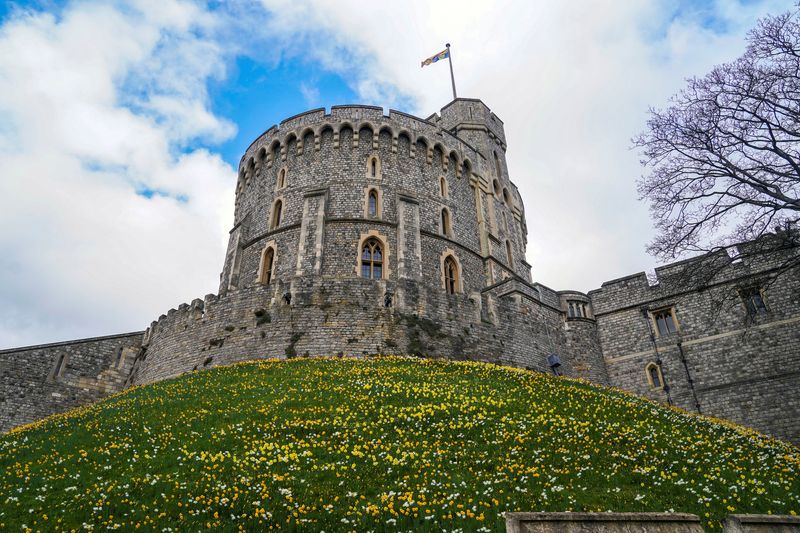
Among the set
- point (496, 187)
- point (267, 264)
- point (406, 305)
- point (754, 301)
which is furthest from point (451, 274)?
point (754, 301)

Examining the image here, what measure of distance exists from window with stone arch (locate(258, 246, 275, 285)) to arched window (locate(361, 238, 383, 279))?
4.64 meters

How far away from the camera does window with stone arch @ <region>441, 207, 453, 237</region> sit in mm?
27125

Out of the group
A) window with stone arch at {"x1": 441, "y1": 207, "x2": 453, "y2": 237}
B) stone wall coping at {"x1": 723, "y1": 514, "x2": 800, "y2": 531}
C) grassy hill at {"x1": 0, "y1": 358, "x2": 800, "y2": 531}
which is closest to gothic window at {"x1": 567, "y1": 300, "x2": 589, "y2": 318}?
window with stone arch at {"x1": 441, "y1": 207, "x2": 453, "y2": 237}

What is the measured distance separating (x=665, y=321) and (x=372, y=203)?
583 inches

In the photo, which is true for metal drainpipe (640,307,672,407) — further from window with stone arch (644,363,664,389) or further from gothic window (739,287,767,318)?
gothic window (739,287,767,318)

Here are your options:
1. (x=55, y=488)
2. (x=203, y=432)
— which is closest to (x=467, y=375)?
(x=203, y=432)

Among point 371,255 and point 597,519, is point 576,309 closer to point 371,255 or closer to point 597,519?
point 371,255

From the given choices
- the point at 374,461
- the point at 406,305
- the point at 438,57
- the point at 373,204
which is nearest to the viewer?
the point at 374,461

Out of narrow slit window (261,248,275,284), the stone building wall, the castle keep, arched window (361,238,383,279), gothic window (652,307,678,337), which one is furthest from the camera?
narrow slit window (261,248,275,284)

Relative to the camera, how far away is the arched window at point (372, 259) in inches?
955

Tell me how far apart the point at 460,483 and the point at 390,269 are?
16.4 m

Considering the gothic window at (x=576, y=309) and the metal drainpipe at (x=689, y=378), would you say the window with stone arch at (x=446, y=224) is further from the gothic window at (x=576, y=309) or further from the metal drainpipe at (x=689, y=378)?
the metal drainpipe at (x=689, y=378)

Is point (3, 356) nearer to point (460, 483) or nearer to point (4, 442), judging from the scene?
point (4, 442)

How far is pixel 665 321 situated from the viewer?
22.1 meters
